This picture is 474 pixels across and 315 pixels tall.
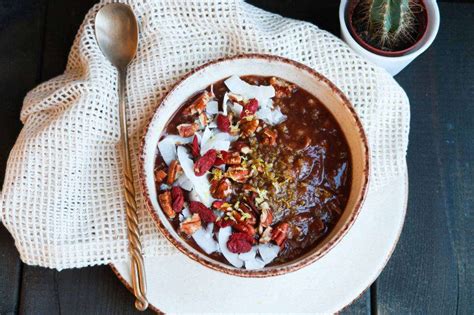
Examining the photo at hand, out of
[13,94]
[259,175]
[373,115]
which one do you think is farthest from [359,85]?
[13,94]

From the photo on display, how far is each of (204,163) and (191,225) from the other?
0.55 ft

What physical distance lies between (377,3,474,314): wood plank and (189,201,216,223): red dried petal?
25.2 inches

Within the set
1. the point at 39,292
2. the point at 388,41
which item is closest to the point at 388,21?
the point at 388,41

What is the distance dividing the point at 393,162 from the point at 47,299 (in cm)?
111

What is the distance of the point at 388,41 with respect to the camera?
1.85 meters

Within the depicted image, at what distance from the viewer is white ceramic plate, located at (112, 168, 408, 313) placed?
5.59 ft

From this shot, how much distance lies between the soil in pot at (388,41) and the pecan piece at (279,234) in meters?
0.62

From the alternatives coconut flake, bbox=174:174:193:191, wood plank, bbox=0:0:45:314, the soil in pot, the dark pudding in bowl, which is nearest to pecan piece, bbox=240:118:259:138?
the dark pudding in bowl

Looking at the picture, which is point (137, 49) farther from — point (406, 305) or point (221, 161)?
point (406, 305)

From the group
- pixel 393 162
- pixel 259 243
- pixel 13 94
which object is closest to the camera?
pixel 259 243

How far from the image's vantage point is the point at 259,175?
65.7 inches

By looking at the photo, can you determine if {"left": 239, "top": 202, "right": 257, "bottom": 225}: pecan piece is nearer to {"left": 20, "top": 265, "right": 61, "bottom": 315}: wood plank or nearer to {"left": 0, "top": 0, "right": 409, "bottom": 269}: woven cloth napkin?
{"left": 0, "top": 0, "right": 409, "bottom": 269}: woven cloth napkin

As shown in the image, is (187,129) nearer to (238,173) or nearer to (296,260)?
(238,173)

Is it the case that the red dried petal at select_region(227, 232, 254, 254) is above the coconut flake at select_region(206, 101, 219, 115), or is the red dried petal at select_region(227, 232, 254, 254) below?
below
